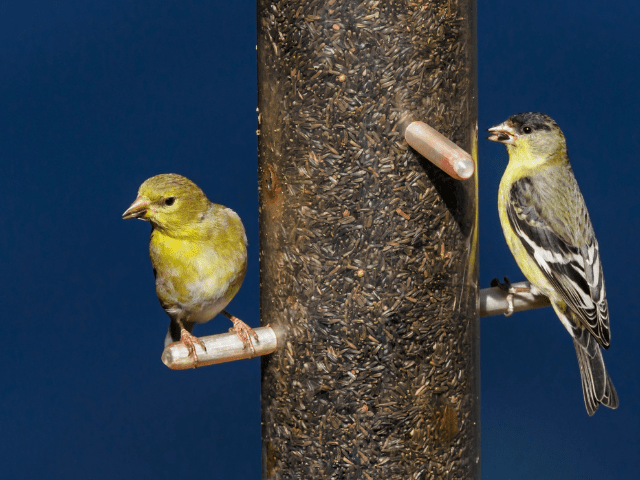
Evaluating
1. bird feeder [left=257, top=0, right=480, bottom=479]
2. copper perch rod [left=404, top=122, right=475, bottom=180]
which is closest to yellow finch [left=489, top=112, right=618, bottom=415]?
bird feeder [left=257, top=0, right=480, bottom=479]

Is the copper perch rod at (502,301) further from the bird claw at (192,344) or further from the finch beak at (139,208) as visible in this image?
the finch beak at (139,208)

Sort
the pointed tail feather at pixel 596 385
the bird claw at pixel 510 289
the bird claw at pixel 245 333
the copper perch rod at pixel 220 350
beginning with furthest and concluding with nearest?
the bird claw at pixel 510 289, the pointed tail feather at pixel 596 385, the bird claw at pixel 245 333, the copper perch rod at pixel 220 350

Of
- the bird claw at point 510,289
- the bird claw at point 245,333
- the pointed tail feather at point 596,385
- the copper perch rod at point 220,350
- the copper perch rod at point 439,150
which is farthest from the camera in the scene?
the bird claw at point 510,289

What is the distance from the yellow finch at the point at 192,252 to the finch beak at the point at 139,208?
16 millimetres

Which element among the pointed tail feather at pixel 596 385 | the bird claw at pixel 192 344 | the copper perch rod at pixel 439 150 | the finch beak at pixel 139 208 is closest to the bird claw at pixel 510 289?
the pointed tail feather at pixel 596 385

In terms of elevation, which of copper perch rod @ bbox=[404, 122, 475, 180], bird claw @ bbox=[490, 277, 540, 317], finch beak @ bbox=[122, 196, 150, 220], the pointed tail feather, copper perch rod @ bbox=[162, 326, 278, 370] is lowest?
the pointed tail feather

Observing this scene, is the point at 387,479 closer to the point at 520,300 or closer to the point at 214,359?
the point at 214,359

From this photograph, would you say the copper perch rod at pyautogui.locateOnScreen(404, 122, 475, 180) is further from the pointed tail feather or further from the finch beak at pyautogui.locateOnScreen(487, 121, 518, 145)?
the pointed tail feather

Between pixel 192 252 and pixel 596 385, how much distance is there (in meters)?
1.12

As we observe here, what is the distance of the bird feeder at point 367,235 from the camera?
175cm

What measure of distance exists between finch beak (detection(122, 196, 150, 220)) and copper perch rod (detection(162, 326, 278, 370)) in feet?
1.03

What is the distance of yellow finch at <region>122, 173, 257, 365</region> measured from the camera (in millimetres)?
1880

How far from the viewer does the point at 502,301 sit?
85.5 inches

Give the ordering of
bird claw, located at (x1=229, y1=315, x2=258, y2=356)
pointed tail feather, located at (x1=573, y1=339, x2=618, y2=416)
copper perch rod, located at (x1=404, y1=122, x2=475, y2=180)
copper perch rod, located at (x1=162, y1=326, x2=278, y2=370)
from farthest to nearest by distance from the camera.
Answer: pointed tail feather, located at (x1=573, y1=339, x2=618, y2=416)
bird claw, located at (x1=229, y1=315, x2=258, y2=356)
copper perch rod, located at (x1=162, y1=326, x2=278, y2=370)
copper perch rod, located at (x1=404, y1=122, x2=475, y2=180)
